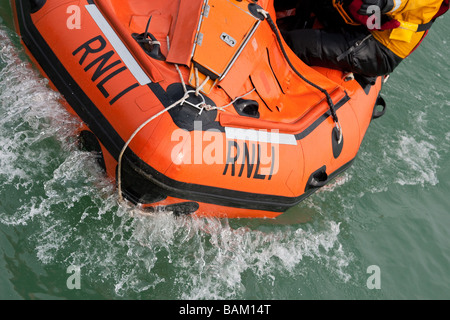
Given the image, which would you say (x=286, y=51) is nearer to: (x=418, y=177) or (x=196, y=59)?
(x=196, y=59)

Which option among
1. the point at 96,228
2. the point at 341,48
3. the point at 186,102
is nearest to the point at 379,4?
the point at 341,48

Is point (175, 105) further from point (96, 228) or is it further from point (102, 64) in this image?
point (96, 228)

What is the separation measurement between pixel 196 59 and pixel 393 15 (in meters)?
1.42

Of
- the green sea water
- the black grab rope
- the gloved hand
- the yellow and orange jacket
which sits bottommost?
the green sea water

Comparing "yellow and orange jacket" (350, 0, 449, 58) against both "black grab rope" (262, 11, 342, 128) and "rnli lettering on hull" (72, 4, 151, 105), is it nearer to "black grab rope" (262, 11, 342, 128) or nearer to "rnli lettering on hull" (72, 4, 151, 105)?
"black grab rope" (262, 11, 342, 128)

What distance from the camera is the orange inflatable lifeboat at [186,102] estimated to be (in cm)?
319

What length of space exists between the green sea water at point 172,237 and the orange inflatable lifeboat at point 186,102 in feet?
0.67

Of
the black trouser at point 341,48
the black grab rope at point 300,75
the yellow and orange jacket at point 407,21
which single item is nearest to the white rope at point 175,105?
the black grab rope at point 300,75

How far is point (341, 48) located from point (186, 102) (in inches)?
56.6

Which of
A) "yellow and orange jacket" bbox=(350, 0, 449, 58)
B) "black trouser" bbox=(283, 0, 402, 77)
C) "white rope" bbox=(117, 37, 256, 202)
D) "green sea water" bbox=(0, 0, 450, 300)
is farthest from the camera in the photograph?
"black trouser" bbox=(283, 0, 402, 77)

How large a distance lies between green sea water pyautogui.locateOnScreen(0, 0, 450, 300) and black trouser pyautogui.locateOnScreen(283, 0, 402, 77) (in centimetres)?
93

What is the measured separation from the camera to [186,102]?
3205 mm

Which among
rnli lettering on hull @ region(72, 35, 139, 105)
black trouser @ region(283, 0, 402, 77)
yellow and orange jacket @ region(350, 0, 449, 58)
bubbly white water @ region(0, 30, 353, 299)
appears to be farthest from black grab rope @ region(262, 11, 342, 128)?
rnli lettering on hull @ region(72, 35, 139, 105)

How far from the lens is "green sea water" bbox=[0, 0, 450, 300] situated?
3.23 meters
